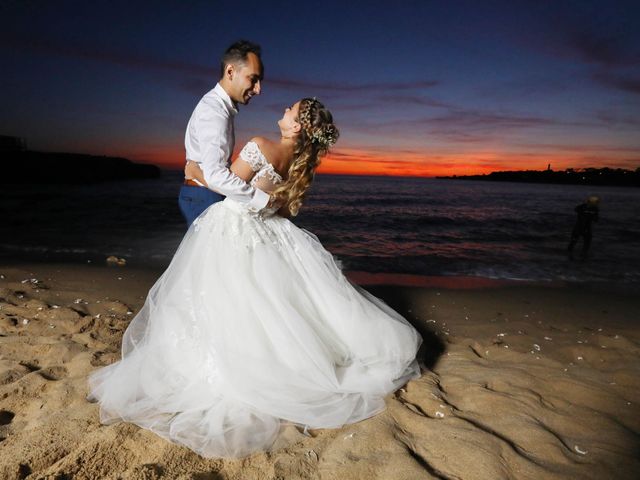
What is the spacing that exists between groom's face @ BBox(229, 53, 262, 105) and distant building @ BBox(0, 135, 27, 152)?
48.9 m

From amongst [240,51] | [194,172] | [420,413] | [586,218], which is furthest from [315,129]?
[586,218]

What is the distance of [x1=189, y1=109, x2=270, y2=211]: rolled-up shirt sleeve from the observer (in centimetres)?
266

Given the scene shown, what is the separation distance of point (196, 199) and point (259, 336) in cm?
146

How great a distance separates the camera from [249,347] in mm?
2529

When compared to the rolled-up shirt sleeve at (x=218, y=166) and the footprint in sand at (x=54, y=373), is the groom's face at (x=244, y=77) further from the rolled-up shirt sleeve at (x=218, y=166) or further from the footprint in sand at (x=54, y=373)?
the footprint in sand at (x=54, y=373)

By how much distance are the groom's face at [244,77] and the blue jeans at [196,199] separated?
0.85 meters

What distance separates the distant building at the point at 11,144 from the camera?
39322 mm

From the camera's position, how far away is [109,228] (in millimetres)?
12352

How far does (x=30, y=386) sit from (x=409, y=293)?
5301mm

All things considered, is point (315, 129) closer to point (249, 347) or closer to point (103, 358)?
point (249, 347)

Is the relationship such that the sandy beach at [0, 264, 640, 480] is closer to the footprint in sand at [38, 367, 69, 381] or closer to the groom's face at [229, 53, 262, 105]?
the footprint in sand at [38, 367, 69, 381]

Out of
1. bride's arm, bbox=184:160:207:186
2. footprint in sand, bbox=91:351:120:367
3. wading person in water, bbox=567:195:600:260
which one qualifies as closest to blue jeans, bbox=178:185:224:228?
bride's arm, bbox=184:160:207:186

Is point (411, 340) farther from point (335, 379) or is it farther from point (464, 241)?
point (464, 241)

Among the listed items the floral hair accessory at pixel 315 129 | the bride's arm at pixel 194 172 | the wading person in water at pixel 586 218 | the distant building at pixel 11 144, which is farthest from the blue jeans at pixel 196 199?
Answer: the distant building at pixel 11 144
